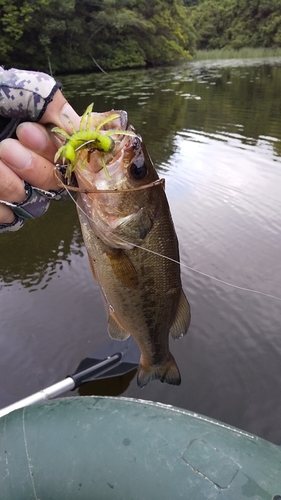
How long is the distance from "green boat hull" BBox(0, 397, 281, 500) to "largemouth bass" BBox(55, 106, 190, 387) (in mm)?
511

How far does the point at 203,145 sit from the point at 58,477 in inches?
417

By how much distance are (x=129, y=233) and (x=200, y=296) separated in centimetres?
369

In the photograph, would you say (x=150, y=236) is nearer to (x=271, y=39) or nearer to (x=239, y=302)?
(x=239, y=302)

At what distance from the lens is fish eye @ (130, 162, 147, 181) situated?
1.76m

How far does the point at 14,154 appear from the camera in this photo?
1.70m

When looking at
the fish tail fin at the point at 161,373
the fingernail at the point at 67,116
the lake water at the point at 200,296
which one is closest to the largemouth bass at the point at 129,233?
the fingernail at the point at 67,116

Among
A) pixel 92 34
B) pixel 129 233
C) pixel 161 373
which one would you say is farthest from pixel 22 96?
pixel 92 34

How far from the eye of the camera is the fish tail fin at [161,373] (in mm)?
2459

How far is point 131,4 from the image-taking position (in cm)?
3919

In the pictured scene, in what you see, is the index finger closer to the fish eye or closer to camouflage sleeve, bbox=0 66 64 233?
camouflage sleeve, bbox=0 66 64 233

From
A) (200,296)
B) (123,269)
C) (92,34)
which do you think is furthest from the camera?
(92,34)

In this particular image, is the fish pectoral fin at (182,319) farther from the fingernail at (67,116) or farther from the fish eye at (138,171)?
the fingernail at (67,116)

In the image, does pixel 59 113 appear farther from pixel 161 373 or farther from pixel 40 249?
pixel 40 249

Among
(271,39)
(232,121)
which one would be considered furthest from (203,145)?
(271,39)
